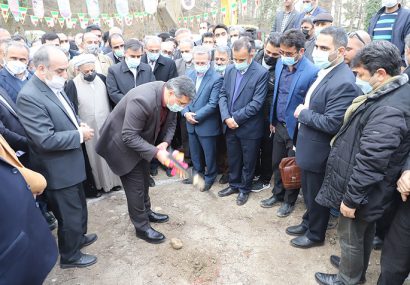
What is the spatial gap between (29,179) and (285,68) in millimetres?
2979

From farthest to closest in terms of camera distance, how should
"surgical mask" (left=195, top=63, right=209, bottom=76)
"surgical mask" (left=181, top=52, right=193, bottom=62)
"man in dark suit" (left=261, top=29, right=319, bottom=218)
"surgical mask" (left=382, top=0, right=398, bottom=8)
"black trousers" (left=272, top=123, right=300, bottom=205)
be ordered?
"surgical mask" (left=181, top=52, right=193, bottom=62)
"surgical mask" (left=382, top=0, right=398, bottom=8)
"surgical mask" (left=195, top=63, right=209, bottom=76)
"black trousers" (left=272, top=123, right=300, bottom=205)
"man in dark suit" (left=261, top=29, right=319, bottom=218)

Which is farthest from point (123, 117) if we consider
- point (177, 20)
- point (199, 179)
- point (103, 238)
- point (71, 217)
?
point (177, 20)

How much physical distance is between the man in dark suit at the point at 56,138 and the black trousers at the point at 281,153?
2284mm

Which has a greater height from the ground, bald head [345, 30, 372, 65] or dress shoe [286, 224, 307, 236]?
bald head [345, 30, 372, 65]

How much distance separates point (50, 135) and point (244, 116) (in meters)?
2.30

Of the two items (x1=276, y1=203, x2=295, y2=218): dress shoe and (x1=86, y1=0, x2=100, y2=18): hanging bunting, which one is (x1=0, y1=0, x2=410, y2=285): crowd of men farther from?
(x1=86, y1=0, x2=100, y2=18): hanging bunting

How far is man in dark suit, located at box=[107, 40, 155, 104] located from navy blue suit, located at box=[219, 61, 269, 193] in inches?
52.3

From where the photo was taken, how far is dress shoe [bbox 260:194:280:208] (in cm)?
418

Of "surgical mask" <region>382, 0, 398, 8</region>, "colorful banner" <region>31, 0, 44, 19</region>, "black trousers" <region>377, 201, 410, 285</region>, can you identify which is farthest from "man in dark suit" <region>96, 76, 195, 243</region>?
"colorful banner" <region>31, 0, 44, 19</region>

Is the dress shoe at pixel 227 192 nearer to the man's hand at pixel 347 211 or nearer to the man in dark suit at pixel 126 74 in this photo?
the man in dark suit at pixel 126 74

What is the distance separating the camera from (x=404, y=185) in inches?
82.5

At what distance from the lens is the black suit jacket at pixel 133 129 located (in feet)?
9.64

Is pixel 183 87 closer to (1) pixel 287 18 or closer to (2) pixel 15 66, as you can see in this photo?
(2) pixel 15 66

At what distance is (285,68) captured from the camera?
3734 millimetres
